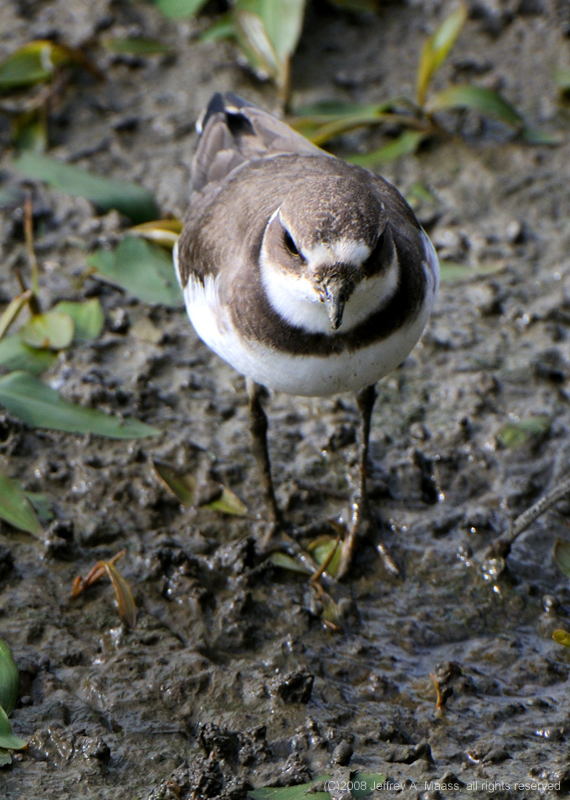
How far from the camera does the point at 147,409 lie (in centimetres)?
494

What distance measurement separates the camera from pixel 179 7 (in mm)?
6961

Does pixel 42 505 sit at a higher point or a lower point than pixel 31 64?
lower

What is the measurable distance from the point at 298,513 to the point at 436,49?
11.7 feet

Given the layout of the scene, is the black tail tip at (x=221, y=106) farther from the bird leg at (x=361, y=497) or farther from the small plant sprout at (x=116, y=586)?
the small plant sprout at (x=116, y=586)

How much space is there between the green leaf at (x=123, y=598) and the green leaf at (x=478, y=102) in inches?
157

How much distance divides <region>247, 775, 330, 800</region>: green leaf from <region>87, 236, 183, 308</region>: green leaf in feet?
9.68

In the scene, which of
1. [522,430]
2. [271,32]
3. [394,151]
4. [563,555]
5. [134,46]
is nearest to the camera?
[563,555]

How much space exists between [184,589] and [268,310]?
1343 mm

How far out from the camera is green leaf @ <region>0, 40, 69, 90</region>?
641 cm

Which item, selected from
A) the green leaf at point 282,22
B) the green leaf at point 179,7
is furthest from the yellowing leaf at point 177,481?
the green leaf at point 179,7

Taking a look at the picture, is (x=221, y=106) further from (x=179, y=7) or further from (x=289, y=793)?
(x=289, y=793)

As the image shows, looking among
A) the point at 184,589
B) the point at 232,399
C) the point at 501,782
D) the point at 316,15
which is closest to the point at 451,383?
the point at 232,399

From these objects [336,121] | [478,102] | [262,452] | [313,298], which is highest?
[313,298]

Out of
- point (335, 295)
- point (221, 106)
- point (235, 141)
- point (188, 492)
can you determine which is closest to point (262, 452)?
point (188, 492)
